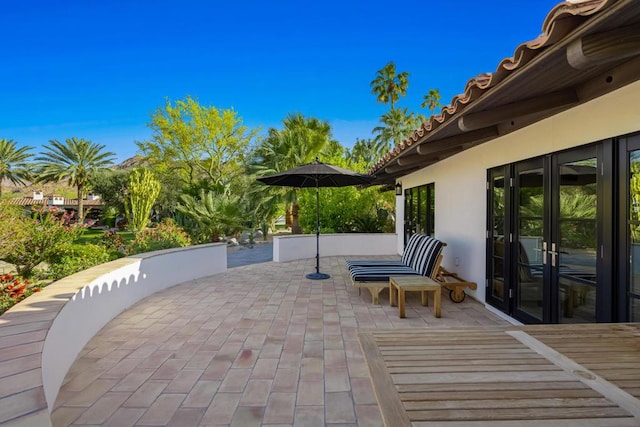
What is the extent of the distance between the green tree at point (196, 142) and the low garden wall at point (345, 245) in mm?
13241

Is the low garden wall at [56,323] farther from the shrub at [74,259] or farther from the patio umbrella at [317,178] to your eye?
the patio umbrella at [317,178]

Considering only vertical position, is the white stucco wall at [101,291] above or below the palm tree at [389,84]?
below

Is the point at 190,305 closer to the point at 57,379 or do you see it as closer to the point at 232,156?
the point at 57,379

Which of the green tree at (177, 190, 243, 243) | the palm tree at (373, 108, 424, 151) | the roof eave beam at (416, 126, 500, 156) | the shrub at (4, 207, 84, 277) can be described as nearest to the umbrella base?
the roof eave beam at (416, 126, 500, 156)

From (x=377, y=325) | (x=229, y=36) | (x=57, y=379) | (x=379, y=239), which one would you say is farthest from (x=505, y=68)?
(x=229, y=36)

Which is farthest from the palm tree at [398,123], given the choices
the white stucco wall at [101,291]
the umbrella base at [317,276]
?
the white stucco wall at [101,291]

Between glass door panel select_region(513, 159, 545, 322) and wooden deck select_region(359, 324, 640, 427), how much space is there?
1.95 m

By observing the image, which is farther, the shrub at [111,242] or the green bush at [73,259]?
the shrub at [111,242]

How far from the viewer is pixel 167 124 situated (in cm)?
2248

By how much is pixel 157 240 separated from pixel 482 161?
268 inches

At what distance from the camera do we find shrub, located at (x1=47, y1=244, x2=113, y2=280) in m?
5.13

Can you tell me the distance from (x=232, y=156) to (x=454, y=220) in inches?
777

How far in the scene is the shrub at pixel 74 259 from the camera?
16.8 ft

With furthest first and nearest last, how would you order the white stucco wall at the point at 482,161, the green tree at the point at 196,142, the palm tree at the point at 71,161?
the palm tree at the point at 71,161 → the green tree at the point at 196,142 → the white stucco wall at the point at 482,161
